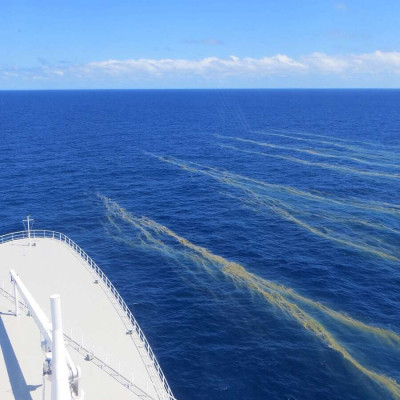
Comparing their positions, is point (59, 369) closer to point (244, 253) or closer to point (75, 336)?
point (75, 336)

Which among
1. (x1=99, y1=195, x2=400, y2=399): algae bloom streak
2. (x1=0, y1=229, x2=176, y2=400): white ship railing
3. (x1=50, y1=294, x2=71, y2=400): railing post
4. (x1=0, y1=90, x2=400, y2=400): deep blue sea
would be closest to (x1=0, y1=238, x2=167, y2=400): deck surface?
(x1=0, y1=229, x2=176, y2=400): white ship railing

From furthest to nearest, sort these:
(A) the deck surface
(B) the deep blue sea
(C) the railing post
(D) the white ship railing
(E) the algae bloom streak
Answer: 1. (E) the algae bloom streak
2. (B) the deep blue sea
3. (D) the white ship railing
4. (A) the deck surface
5. (C) the railing post

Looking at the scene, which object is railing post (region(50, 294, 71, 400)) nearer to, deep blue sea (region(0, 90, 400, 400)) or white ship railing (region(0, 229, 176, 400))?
white ship railing (region(0, 229, 176, 400))

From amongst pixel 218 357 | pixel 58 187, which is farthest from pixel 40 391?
pixel 58 187

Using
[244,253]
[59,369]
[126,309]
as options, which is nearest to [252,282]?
[244,253]

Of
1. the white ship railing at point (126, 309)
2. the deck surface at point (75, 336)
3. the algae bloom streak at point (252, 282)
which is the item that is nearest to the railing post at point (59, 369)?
the deck surface at point (75, 336)

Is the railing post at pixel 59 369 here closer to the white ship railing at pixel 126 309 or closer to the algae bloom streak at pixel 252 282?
the white ship railing at pixel 126 309

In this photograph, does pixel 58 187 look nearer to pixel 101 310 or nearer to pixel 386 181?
pixel 101 310
